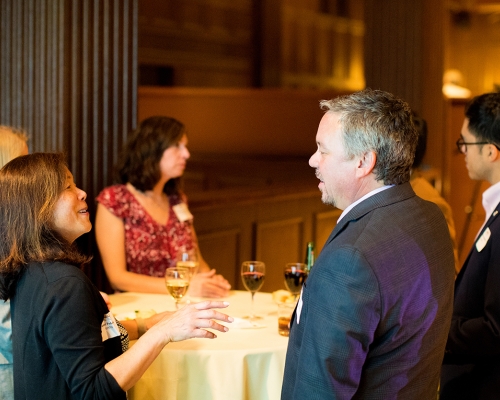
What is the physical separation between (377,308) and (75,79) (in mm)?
2424

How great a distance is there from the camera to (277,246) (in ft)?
16.9

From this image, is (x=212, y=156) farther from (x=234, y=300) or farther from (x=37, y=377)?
(x=37, y=377)

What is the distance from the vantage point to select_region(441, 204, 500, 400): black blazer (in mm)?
2174

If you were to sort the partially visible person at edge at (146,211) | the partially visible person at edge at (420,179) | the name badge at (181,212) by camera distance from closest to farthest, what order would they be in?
1. the partially visible person at edge at (420,179)
2. the partially visible person at edge at (146,211)
3. the name badge at (181,212)

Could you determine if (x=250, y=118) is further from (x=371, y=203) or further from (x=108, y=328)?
(x=371, y=203)

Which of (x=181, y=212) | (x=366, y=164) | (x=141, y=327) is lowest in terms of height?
(x=141, y=327)

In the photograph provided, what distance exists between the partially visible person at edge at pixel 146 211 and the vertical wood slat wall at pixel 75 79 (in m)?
A: 0.22

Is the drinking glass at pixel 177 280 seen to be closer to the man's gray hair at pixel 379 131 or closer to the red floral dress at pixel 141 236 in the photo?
the red floral dress at pixel 141 236

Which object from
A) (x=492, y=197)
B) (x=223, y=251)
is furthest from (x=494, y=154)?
(x=223, y=251)

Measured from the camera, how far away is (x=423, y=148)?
302cm

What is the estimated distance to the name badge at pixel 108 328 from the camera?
189 cm

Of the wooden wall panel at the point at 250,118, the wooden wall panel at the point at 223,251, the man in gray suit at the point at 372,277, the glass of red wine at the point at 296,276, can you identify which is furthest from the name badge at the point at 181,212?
the wooden wall panel at the point at 250,118

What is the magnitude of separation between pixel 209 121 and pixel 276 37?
2060 millimetres

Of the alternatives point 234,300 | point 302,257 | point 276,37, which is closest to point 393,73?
point 302,257
